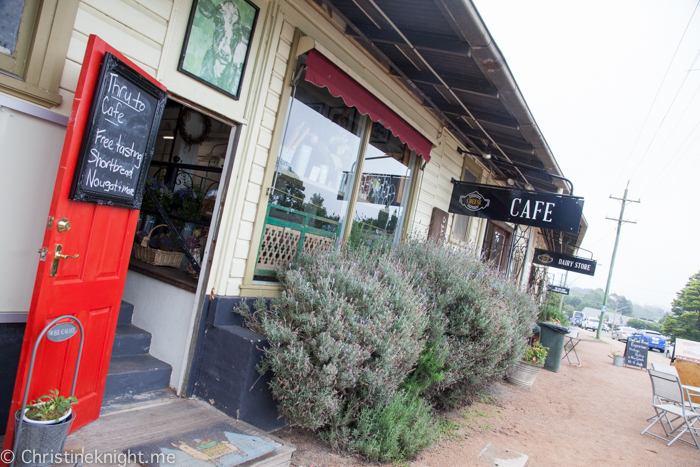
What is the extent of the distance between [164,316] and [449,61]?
3793 millimetres

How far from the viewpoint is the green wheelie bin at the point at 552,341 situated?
899cm

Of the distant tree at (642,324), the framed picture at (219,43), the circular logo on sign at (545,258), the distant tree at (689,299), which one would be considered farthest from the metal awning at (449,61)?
the distant tree at (642,324)

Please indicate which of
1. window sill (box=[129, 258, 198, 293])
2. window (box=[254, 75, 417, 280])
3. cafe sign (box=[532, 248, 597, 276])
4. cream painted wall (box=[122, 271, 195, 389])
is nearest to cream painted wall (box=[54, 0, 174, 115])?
window (box=[254, 75, 417, 280])

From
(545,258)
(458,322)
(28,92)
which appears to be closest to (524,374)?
(458,322)

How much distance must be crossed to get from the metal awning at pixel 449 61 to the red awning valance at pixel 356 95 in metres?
0.43

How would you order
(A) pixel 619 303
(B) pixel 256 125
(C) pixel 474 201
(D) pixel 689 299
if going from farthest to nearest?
(A) pixel 619 303, (D) pixel 689 299, (C) pixel 474 201, (B) pixel 256 125

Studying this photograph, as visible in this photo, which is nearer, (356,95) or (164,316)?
(164,316)

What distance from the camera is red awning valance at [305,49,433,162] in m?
3.89

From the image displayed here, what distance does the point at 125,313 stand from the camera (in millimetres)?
4016

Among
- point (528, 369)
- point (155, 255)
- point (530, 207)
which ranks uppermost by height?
point (530, 207)

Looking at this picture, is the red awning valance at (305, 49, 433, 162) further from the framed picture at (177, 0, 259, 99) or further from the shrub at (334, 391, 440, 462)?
the shrub at (334, 391, 440, 462)

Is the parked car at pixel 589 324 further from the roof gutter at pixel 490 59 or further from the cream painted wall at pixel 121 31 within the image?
the cream painted wall at pixel 121 31

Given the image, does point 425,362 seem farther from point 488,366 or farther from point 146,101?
point 146,101

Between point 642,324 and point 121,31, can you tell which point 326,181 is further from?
point 642,324
